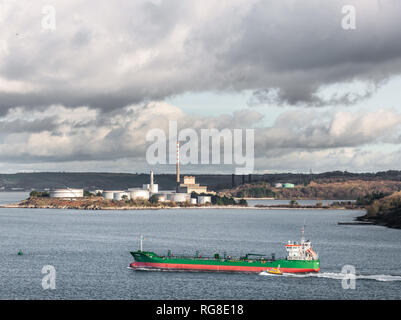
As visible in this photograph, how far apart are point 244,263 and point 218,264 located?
4366 mm

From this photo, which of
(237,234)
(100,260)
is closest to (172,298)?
(100,260)

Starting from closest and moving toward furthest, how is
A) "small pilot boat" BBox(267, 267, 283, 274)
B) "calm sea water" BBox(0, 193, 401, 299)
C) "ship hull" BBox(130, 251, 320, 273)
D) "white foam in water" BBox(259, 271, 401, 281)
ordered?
"calm sea water" BBox(0, 193, 401, 299), "white foam in water" BBox(259, 271, 401, 281), "small pilot boat" BBox(267, 267, 283, 274), "ship hull" BBox(130, 251, 320, 273)

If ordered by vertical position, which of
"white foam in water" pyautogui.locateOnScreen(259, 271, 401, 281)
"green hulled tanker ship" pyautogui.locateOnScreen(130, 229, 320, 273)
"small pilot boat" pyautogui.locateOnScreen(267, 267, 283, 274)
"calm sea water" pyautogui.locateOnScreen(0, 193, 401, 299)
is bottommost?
"calm sea water" pyautogui.locateOnScreen(0, 193, 401, 299)

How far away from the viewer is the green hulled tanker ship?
10000cm

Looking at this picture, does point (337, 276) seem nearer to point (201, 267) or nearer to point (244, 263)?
point (244, 263)

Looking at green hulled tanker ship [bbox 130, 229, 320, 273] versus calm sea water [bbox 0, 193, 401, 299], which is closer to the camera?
calm sea water [bbox 0, 193, 401, 299]

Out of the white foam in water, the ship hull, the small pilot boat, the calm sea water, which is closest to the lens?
the calm sea water

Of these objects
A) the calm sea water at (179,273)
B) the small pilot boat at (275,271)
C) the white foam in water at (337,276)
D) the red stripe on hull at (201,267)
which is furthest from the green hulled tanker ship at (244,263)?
the calm sea water at (179,273)

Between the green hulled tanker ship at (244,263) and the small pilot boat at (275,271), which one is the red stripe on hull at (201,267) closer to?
the green hulled tanker ship at (244,263)

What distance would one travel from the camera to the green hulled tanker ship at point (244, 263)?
328 ft

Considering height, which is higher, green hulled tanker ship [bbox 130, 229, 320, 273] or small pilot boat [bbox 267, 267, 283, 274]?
green hulled tanker ship [bbox 130, 229, 320, 273]

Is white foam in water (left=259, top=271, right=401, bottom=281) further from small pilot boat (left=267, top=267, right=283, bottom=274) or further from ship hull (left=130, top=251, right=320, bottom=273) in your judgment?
ship hull (left=130, top=251, right=320, bottom=273)

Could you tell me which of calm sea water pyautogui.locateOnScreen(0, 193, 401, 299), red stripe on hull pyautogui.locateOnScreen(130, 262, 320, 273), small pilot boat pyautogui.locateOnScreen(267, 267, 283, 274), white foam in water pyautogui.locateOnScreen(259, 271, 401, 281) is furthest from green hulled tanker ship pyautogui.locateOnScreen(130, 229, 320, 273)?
calm sea water pyautogui.locateOnScreen(0, 193, 401, 299)
